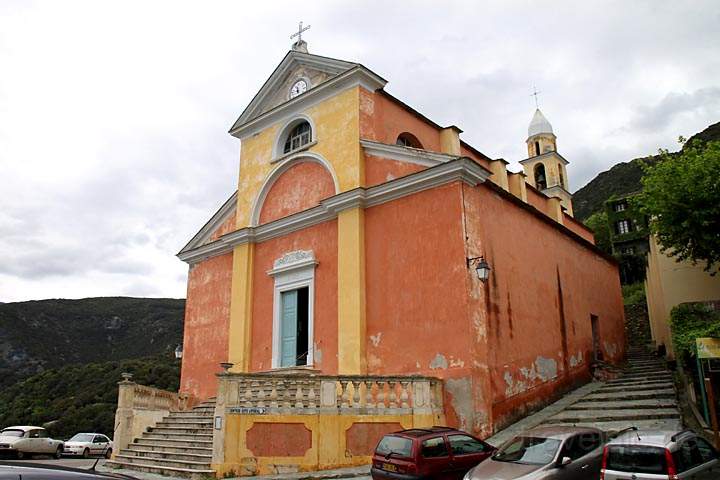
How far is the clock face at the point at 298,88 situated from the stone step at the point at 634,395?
12.5 meters

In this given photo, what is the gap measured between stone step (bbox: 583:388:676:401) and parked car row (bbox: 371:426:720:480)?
20.3ft

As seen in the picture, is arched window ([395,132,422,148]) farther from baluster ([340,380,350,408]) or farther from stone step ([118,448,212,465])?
stone step ([118,448,212,465])

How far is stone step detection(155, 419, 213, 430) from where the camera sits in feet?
49.3

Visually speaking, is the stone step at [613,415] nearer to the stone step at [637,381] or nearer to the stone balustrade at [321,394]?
the stone balustrade at [321,394]

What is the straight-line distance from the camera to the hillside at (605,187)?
8444cm

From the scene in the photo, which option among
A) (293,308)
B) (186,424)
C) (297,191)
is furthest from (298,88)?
(186,424)

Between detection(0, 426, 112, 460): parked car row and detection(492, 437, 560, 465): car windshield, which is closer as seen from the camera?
detection(492, 437, 560, 465): car windshield

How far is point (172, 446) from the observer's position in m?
14.4

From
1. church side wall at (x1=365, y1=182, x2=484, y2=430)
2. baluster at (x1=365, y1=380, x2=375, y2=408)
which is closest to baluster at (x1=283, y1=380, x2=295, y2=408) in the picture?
baluster at (x1=365, y1=380, x2=375, y2=408)

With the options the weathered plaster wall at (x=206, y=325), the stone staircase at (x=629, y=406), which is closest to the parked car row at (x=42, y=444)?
the weathered plaster wall at (x=206, y=325)

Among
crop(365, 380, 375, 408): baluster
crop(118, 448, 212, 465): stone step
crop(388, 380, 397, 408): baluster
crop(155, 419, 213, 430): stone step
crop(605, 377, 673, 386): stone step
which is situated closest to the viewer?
crop(365, 380, 375, 408): baluster

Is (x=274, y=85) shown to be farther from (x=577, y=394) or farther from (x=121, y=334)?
(x=121, y=334)

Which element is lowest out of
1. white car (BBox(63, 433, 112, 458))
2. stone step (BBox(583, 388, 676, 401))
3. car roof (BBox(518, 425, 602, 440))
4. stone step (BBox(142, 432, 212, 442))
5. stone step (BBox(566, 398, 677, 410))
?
white car (BBox(63, 433, 112, 458))

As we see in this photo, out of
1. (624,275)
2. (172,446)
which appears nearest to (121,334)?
(624,275)
